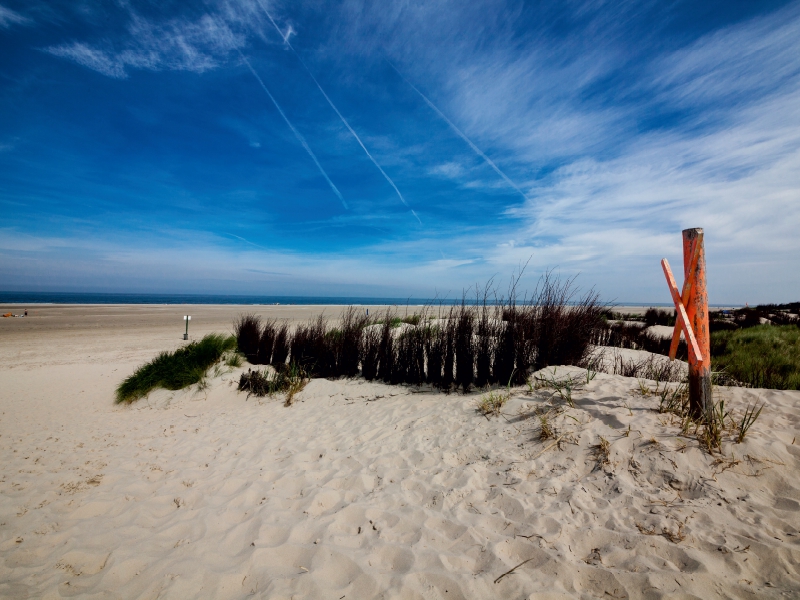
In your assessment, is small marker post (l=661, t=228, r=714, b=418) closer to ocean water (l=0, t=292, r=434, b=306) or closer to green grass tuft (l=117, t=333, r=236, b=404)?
green grass tuft (l=117, t=333, r=236, b=404)

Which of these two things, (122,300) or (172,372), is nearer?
(172,372)

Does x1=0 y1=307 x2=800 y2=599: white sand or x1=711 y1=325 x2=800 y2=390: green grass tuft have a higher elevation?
x1=711 y1=325 x2=800 y2=390: green grass tuft

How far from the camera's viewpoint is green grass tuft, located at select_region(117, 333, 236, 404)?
638cm

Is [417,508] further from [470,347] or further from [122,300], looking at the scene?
[122,300]

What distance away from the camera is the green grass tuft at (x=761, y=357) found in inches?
192

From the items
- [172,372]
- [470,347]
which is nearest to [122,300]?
[172,372]

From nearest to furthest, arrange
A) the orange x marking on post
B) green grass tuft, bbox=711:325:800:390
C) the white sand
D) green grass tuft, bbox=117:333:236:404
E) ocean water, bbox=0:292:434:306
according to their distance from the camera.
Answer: the white sand < the orange x marking on post < green grass tuft, bbox=711:325:800:390 < green grass tuft, bbox=117:333:236:404 < ocean water, bbox=0:292:434:306

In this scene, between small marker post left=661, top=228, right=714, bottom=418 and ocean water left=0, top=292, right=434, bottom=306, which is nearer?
small marker post left=661, top=228, right=714, bottom=418

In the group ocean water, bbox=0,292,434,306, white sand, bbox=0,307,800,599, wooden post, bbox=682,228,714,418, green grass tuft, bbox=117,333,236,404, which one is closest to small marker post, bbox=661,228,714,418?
wooden post, bbox=682,228,714,418

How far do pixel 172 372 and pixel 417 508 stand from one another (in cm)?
600

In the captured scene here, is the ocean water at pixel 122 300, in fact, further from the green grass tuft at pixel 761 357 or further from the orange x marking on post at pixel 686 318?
the orange x marking on post at pixel 686 318

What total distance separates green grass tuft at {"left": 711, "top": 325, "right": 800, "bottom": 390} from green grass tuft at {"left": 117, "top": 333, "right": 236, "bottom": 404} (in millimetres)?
8850

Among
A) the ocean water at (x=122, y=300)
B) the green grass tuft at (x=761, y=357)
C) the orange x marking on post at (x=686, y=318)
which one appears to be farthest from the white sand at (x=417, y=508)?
the ocean water at (x=122, y=300)

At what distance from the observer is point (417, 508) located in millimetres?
2809
